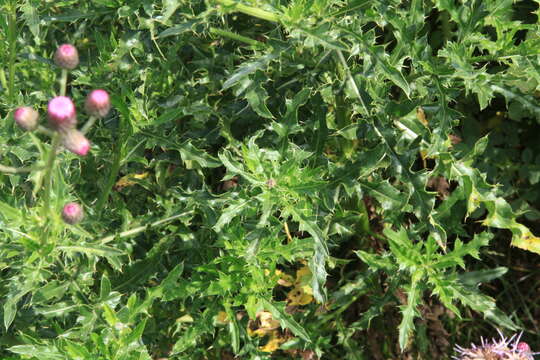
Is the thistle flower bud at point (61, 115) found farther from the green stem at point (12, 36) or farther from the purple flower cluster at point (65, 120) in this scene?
the green stem at point (12, 36)

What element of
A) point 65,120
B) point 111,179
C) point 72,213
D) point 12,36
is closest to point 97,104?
point 65,120

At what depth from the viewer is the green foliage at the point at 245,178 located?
2910 mm

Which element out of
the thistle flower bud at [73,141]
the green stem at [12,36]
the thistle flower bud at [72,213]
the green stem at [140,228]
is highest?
the thistle flower bud at [73,141]

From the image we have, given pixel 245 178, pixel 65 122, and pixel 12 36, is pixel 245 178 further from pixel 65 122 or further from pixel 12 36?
pixel 12 36

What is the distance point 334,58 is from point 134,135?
1015 millimetres

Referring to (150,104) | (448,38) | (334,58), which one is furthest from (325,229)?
(448,38)

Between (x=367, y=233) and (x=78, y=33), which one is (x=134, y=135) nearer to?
(x=78, y=33)

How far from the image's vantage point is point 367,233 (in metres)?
3.90

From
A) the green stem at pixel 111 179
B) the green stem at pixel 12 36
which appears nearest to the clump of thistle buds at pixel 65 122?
the green stem at pixel 111 179

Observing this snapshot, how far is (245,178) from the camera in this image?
9.88 feet

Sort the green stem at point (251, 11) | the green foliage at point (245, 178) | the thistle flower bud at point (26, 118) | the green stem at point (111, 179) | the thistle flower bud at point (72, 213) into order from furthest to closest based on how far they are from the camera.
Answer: the green stem at point (111, 179)
the green foliage at point (245, 178)
the green stem at point (251, 11)
the thistle flower bud at point (72, 213)
the thistle flower bud at point (26, 118)

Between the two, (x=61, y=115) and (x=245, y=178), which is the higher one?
(x=61, y=115)

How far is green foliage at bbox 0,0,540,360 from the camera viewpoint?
115 inches

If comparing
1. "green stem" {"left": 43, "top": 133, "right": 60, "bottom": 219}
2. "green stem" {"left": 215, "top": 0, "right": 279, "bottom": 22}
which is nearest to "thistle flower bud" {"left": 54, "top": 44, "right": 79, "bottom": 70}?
"green stem" {"left": 43, "top": 133, "right": 60, "bottom": 219}
